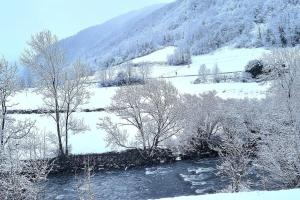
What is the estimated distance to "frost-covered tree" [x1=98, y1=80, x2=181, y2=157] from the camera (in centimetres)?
4912

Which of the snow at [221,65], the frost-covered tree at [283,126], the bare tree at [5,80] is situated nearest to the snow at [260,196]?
the frost-covered tree at [283,126]

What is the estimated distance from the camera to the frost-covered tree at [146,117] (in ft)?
161

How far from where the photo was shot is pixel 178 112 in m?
50.5

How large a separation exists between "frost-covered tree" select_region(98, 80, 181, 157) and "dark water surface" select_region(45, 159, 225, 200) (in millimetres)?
5386

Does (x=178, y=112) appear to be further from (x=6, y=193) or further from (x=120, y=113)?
(x=6, y=193)

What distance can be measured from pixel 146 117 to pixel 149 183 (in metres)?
13.5

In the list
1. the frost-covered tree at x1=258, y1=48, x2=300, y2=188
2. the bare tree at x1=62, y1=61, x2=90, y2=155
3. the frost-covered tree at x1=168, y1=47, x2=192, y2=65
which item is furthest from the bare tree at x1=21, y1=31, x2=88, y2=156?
the frost-covered tree at x1=168, y1=47, x2=192, y2=65

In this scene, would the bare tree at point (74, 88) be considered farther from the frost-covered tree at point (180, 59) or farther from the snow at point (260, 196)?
the frost-covered tree at point (180, 59)

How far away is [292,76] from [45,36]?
24558 millimetres

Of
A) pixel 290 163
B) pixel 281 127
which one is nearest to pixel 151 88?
pixel 281 127

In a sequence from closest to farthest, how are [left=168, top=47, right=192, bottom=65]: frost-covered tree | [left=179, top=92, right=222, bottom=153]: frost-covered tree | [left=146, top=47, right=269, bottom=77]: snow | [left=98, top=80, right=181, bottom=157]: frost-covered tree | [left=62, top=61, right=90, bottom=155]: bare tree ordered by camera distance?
[left=62, top=61, right=90, bottom=155]: bare tree < [left=179, top=92, right=222, bottom=153]: frost-covered tree < [left=98, top=80, right=181, bottom=157]: frost-covered tree < [left=146, top=47, right=269, bottom=77]: snow < [left=168, top=47, right=192, bottom=65]: frost-covered tree

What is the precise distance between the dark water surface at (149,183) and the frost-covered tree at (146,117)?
17.7ft

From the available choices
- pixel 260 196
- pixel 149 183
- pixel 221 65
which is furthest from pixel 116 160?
pixel 221 65

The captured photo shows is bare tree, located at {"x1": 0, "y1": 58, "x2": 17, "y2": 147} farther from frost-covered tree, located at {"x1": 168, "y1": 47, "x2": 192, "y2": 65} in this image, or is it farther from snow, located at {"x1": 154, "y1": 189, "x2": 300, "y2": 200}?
frost-covered tree, located at {"x1": 168, "y1": 47, "x2": 192, "y2": 65}
